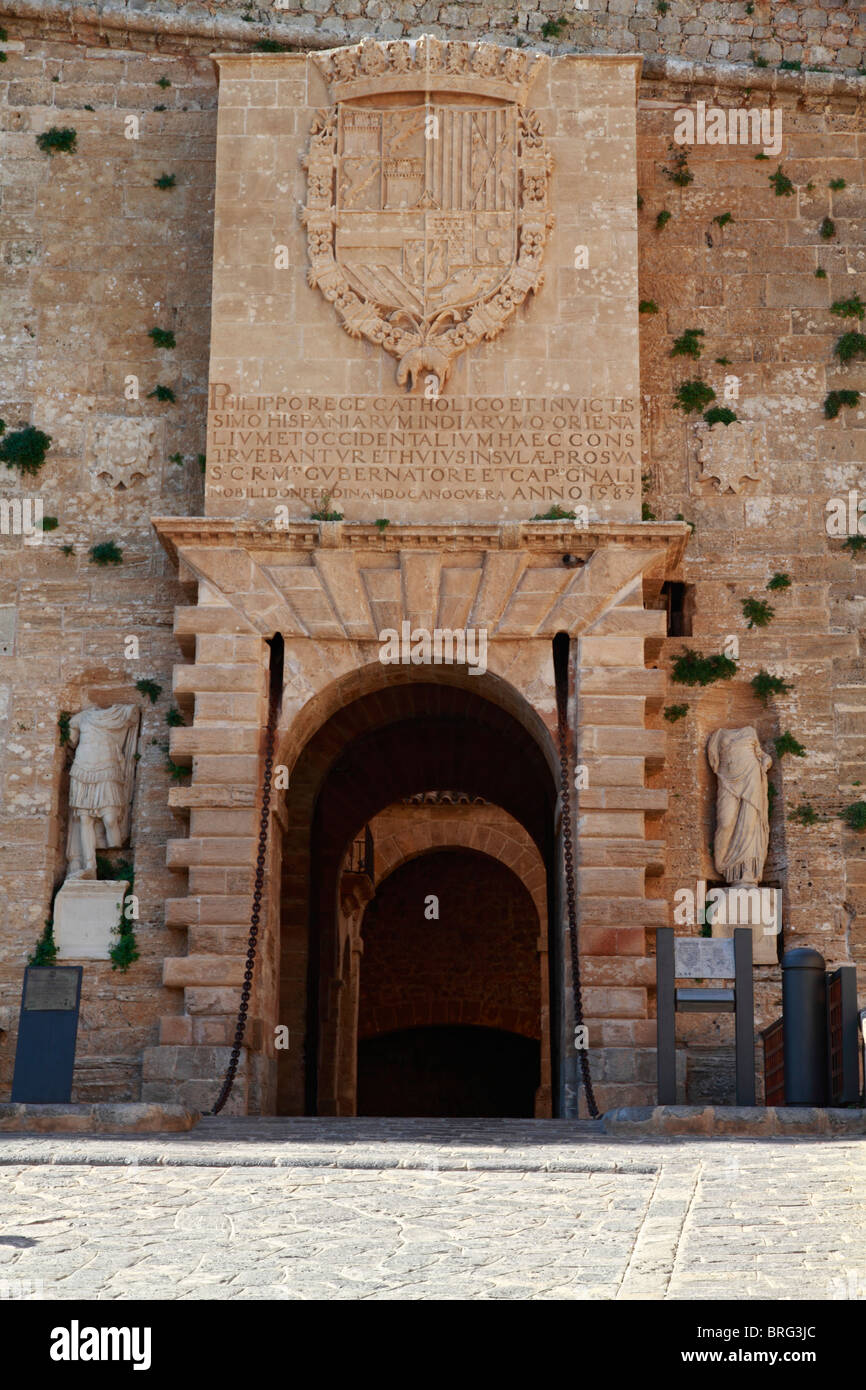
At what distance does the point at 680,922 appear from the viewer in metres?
13.6

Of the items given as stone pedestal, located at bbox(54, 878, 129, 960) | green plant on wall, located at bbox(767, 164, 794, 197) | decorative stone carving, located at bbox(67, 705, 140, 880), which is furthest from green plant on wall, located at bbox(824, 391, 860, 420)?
stone pedestal, located at bbox(54, 878, 129, 960)

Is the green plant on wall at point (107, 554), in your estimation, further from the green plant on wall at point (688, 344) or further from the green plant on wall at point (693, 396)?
the green plant on wall at point (688, 344)

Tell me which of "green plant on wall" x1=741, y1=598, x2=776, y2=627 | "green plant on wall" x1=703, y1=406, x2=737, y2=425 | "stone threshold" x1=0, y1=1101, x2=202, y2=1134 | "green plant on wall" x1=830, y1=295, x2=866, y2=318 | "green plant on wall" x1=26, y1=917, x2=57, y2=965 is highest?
"green plant on wall" x1=830, y1=295, x2=866, y2=318

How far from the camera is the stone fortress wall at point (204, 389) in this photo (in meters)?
13.8

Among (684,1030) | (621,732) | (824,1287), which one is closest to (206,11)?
(621,732)

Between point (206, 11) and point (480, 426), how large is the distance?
15.4ft

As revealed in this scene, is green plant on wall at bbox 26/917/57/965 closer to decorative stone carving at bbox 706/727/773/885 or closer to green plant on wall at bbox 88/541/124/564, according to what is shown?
green plant on wall at bbox 88/541/124/564

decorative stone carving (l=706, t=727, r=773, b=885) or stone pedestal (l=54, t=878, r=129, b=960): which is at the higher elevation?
decorative stone carving (l=706, t=727, r=773, b=885)

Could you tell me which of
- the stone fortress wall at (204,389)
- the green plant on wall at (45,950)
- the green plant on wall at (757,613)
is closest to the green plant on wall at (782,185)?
the stone fortress wall at (204,389)

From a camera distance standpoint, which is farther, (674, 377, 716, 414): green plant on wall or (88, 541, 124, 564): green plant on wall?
(674, 377, 716, 414): green plant on wall

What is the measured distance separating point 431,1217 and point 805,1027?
4.51 meters

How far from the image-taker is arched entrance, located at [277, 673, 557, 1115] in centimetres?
1574

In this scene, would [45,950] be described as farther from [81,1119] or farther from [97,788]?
[81,1119]

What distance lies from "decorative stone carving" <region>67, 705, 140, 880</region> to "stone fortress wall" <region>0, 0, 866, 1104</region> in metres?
0.16
